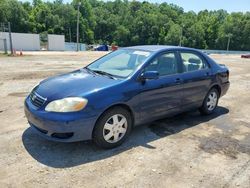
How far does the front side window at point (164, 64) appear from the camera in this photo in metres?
4.98

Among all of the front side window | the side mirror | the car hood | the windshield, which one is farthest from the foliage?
the side mirror

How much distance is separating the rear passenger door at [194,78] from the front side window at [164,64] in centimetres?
24

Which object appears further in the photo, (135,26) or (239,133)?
(135,26)

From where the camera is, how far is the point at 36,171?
3.67 m

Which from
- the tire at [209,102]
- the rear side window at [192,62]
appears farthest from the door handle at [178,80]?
the tire at [209,102]

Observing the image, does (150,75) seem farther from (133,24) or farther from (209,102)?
(133,24)

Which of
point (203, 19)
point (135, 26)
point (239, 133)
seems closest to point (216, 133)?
point (239, 133)

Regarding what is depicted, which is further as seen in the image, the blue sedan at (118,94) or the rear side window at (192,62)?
the rear side window at (192,62)

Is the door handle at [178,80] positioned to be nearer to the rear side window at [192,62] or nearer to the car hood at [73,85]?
the rear side window at [192,62]

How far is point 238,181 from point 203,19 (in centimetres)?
10498

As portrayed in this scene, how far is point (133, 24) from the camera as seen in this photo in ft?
327

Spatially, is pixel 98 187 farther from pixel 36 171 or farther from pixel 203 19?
pixel 203 19

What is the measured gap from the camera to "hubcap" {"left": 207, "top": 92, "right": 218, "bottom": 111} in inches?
251

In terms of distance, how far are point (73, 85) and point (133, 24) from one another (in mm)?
98631
